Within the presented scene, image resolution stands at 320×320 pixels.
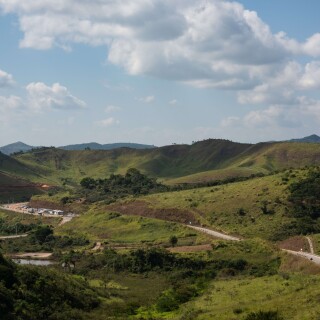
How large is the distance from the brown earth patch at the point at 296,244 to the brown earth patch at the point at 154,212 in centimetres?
2525

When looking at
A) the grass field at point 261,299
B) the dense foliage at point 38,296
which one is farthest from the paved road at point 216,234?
the dense foliage at point 38,296

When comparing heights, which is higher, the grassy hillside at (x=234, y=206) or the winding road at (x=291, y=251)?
the grassy hillside at (x=234, y=206)

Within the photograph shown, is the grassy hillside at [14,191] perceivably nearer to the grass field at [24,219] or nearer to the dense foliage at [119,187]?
the dense foliage at [119,187]

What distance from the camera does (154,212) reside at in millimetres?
107875

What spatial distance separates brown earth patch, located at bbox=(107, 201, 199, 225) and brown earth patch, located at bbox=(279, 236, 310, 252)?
25.2 m

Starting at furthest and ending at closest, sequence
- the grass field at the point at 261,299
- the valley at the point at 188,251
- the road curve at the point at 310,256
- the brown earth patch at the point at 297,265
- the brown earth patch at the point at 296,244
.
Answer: the brown earth patch at the point at 296,244
the road curve at the point at 310,256
the brown earth patch at the point at 297,265
the valley at the point at 188,251
the grass field at the point at 261,299

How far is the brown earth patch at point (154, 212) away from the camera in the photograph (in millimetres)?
101000

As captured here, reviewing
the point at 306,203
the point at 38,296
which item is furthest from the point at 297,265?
the point at 306,203

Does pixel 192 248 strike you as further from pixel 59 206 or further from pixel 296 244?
pixel 59 206

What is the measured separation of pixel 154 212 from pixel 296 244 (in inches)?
1640

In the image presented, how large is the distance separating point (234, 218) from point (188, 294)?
4307cm

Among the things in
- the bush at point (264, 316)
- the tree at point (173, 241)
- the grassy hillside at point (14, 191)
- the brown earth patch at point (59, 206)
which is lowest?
the tree at point (173, 241)

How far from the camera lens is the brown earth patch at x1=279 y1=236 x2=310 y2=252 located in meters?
69.1

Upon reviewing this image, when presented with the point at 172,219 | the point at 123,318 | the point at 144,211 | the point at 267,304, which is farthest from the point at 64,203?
the point at 267,304
